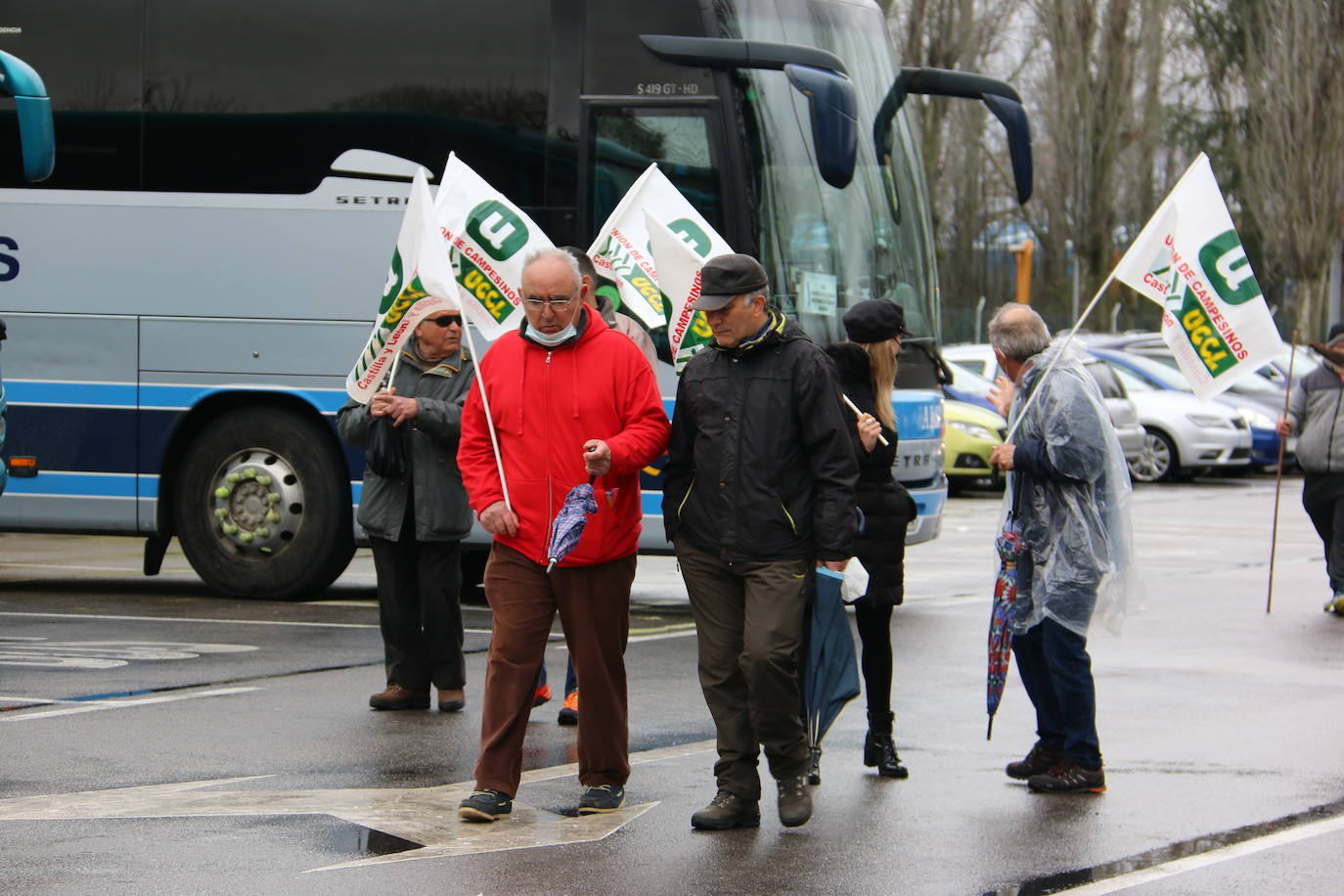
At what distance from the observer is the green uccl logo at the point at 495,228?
7.74m

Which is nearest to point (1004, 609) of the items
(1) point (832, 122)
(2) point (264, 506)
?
(1) point (832, 122)

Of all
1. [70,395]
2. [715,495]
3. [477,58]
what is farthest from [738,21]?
[715,495]

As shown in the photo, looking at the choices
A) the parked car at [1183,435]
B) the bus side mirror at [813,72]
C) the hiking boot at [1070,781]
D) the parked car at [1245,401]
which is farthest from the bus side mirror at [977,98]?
the parked car at [1245,401]

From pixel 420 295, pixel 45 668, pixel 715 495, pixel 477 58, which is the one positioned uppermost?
pixel 477 58

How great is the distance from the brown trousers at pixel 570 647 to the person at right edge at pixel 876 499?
0.80 meters

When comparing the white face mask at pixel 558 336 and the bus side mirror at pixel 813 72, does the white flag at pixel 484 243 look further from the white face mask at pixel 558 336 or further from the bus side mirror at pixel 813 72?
the bus side mirror at pixel 813 72

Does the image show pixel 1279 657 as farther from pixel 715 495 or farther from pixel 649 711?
pixel 715 495

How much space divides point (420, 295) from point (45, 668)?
298cm

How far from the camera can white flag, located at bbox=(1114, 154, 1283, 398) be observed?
26.7ft

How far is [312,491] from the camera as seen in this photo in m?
12.3

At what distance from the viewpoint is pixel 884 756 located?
7375 millimetres

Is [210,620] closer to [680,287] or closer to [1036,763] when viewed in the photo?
[680,287]

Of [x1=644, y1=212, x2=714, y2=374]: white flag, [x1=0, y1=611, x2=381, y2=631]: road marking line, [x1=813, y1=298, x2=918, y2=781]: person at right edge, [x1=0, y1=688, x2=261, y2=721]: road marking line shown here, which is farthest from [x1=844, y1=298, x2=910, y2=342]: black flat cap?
[x1=0, y1=611, x2=381, y2=631]: road marking line

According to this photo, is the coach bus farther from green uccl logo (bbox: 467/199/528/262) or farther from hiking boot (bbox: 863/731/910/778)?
hiking boot (bbox: 863/731/910/778)
